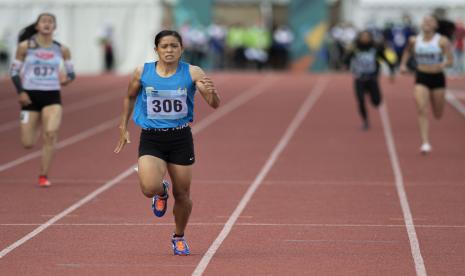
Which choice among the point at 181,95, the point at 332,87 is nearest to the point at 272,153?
the point at 181,95

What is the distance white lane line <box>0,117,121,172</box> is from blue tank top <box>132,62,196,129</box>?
7564 mm

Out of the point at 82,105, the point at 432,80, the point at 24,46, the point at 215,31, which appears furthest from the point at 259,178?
the point at 215,31

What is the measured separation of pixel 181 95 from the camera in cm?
949

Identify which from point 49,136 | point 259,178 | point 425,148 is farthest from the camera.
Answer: point 425,148

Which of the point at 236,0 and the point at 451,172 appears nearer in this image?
the point at 451,172

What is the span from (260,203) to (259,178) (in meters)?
2.50

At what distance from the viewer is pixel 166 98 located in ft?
31.2

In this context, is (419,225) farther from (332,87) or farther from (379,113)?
(332,87)

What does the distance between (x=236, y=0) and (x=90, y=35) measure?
704 centimetres

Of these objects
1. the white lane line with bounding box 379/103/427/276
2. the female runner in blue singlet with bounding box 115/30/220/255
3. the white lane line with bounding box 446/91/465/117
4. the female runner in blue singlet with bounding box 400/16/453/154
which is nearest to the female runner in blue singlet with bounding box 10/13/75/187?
the white lane line with bounding box 379/103/427/276

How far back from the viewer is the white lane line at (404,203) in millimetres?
9438

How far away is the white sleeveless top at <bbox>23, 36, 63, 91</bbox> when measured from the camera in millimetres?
14578

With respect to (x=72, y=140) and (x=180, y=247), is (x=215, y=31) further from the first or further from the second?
(x=180, y=247)

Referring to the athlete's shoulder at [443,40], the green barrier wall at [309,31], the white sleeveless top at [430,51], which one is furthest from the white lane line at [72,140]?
the green barrier wall at [309,31]
